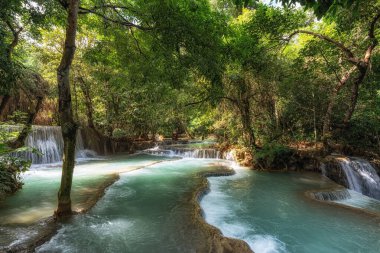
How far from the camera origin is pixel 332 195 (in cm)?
852

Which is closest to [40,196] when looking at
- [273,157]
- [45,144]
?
[45,144]

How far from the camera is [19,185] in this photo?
8.34 m

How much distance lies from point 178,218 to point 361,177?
919cm

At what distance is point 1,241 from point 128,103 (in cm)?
1705

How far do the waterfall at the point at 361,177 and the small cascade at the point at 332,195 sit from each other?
7.61ft

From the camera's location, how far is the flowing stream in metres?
4.75

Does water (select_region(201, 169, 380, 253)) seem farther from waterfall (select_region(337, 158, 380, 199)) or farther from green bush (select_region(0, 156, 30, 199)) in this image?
green bush (select_region(0, 156, 30, 199))

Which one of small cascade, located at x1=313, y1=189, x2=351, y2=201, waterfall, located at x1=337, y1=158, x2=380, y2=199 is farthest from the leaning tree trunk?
waterfall, located at x1=337, y1=158, x2=380, y2=199

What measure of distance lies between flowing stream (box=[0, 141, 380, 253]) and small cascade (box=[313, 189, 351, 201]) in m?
0.52

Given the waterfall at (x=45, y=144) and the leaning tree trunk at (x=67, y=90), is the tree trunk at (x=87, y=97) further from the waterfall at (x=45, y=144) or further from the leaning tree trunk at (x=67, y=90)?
the leaning tree trunk at (x=67, y=90)

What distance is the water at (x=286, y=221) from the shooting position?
5219mm

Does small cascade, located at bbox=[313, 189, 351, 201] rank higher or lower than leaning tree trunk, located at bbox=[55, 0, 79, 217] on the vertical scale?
lower

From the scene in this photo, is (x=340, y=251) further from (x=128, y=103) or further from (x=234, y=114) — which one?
(x=128, y=103)

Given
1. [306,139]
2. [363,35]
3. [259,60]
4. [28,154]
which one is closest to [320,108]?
[306,139]
